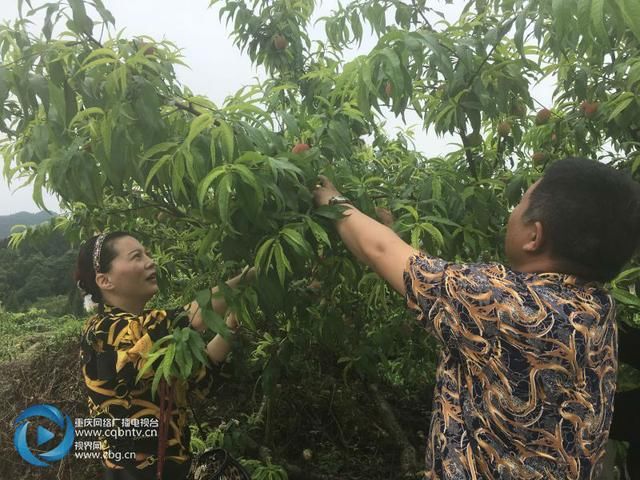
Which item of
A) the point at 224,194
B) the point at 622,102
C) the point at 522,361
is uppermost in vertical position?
the point at 622,102

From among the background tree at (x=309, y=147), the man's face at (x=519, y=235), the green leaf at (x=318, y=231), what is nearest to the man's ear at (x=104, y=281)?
the background tree at (x=309, y=147)

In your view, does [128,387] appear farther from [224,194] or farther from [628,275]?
[628,275]

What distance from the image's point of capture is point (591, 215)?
944 mm

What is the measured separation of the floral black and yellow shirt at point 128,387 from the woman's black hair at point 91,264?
0.08 meters

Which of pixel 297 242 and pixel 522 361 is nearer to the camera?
pixel 522 361

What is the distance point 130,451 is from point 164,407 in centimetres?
17

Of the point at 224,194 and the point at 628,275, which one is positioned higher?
the point at 224,194

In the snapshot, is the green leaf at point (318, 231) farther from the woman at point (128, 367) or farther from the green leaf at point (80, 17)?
the green leaf at point (80, 17)

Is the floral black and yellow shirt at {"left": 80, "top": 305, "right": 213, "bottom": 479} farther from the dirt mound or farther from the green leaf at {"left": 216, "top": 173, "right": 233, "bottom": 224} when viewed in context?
the dirt mound

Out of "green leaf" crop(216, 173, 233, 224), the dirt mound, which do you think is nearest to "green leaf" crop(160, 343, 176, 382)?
"green leaf" crop(216, 173, 233, 224)

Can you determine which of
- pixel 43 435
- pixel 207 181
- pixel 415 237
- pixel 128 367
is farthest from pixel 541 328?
pixel 43 435

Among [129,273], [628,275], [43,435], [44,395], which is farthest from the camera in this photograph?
[44,395]

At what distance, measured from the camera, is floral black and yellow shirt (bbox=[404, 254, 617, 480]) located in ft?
2.98

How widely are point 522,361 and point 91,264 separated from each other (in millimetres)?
1223
